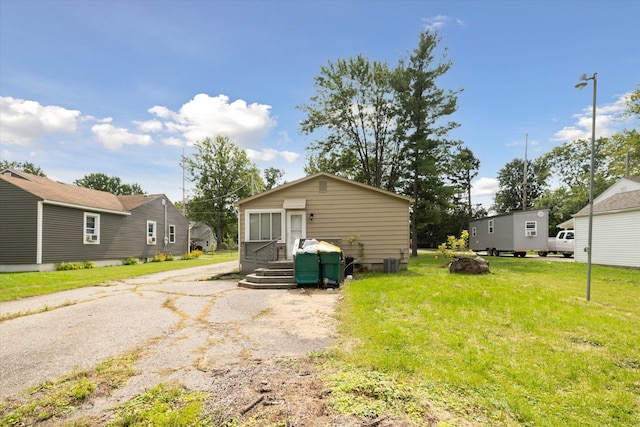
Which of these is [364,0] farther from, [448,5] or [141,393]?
[141,393]

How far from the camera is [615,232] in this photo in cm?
1479

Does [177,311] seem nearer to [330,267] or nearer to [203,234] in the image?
[330,267]

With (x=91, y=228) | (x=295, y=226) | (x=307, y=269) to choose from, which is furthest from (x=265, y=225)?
(x=91, y=228)

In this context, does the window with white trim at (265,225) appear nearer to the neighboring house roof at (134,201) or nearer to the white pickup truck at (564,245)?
the neighboring house roof at (134,201)

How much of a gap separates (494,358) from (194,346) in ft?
12.7

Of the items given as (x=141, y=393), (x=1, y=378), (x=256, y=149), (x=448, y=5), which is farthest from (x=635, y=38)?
(x=256, y=149)

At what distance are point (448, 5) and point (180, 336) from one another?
12.4 meters

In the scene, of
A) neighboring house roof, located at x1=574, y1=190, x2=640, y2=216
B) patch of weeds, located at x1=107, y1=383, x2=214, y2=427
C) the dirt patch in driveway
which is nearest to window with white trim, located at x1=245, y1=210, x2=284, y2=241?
the dirt patch in driveway

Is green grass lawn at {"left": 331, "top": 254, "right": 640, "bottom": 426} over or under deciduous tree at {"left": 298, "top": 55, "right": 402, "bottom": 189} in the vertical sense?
→ under

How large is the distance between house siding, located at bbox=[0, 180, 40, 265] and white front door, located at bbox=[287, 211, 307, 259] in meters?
11.6

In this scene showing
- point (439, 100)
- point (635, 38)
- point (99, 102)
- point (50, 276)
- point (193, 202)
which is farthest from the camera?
point (193, 202)

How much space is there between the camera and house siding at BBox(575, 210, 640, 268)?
1389cm

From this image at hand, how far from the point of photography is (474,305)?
20.2ft

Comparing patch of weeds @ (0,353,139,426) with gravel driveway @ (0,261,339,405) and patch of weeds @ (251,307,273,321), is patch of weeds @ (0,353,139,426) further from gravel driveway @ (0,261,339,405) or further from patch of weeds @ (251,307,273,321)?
patch of weeds @ (251,307,273,321)
